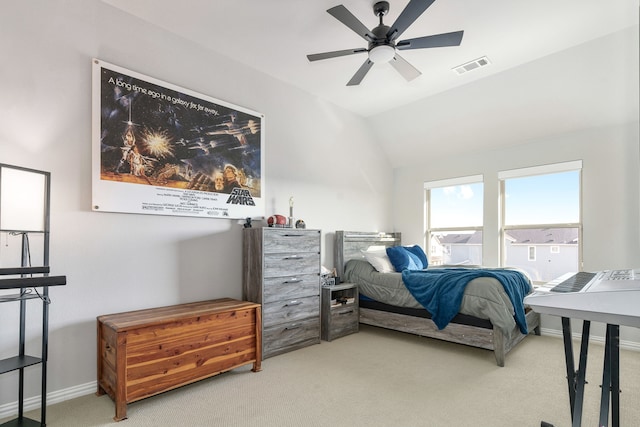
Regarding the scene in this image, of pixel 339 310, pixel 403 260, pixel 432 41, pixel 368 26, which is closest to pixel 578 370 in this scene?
pixel 432 41

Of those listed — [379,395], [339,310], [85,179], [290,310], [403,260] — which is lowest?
[379,395]

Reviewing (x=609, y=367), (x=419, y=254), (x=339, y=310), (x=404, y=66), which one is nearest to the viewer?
(x=609, y=367)

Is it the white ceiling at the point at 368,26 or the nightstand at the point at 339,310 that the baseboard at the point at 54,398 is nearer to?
the nightstand at the point at 339,310

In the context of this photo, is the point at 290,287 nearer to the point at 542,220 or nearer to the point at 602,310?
the point at 602,310

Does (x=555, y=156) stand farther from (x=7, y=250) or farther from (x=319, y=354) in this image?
(x=7, y=250)

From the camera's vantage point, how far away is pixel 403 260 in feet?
14.2

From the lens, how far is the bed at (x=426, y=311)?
3.13 meters

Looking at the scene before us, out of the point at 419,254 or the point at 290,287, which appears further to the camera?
the point at 419,254

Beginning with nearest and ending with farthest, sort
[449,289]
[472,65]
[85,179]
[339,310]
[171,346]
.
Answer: [171,346], [85,179], [449,289], [472,65], [339,310]

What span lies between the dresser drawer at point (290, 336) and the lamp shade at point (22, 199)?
1988mm

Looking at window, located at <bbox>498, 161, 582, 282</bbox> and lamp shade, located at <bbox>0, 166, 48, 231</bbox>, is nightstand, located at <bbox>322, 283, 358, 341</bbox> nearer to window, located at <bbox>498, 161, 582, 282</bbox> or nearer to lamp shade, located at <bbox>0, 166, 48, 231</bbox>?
window, located at <bbox>498, 161, 582, 282</bbox>

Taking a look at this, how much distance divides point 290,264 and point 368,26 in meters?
2.31

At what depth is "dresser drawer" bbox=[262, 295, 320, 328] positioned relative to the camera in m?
3.30

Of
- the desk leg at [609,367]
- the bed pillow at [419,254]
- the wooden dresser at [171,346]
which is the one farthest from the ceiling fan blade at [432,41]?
the bed pillow at [419,254]
